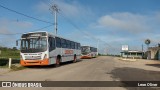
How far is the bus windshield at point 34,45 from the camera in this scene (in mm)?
21748

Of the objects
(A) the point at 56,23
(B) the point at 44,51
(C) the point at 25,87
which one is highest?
(A) the point at 56,23

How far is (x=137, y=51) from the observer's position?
346 feet

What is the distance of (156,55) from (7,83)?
194 ft

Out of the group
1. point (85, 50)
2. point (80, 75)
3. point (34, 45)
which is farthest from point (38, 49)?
point (85, 50)

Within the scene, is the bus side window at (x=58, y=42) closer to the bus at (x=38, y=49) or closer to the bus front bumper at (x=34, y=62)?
the bus at (x=38, y=49)

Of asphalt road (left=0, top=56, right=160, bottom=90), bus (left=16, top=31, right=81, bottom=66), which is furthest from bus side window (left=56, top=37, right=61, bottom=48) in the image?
asphalt road (left=0, top=56, right=160, bottom=90)

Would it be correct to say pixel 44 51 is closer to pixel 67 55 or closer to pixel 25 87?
pixel 67 55

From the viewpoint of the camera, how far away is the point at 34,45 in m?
22.0

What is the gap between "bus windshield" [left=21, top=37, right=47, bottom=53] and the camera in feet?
71.4

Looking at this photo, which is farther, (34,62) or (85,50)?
(85,50)

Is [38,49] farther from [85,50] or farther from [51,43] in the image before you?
[85,50]

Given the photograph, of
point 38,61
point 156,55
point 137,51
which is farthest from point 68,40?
point 137,51

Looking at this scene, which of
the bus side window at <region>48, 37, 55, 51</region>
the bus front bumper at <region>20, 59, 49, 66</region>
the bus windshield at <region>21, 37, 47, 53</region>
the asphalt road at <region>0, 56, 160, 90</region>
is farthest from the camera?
the bus side window at <region>48, 37, 55, 51</region>

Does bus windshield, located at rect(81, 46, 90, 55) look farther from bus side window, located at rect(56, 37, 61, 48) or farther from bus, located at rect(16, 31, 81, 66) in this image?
bus, located at rect(16, 31, 81, 66)
